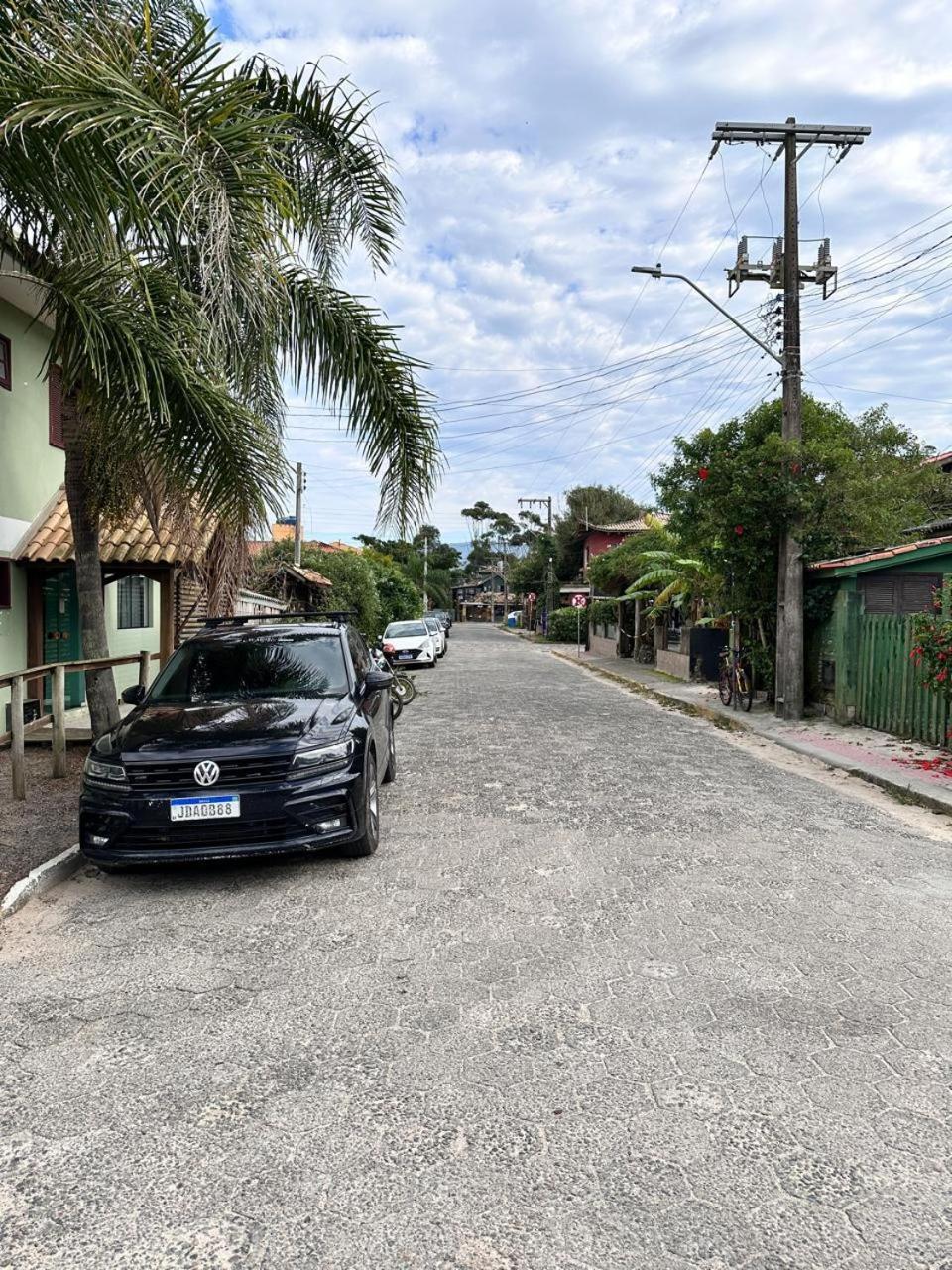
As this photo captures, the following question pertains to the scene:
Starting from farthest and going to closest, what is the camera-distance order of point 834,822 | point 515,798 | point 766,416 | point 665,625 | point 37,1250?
point 665,625 < point 766,416 < point 515,798 < point 834,822 < point 37,1250

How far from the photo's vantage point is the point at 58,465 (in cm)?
1220

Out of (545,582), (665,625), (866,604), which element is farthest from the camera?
(545,582)

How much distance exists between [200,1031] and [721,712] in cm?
1248

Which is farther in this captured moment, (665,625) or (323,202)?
(665,625)

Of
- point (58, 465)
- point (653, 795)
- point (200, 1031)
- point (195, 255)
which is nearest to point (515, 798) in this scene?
point (653, 795)

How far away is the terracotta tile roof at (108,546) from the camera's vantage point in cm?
1075

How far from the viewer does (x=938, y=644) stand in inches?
341

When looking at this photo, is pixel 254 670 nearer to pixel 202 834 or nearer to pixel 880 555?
pixel 202 834

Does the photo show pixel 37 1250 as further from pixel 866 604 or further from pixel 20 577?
pixel 866 604

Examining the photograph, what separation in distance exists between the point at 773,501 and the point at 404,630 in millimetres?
16172

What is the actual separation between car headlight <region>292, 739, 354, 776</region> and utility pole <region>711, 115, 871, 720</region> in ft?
31.6

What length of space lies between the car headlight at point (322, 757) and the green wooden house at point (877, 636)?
26.1 ft

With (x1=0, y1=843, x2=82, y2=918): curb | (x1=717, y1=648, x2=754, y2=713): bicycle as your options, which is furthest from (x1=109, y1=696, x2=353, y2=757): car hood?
(x1=717, y1=648, x2=754, y2=713): bicycle

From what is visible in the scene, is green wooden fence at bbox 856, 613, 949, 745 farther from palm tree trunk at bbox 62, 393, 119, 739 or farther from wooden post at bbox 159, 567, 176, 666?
wooden post at bbox 159, 567, 176, 666
